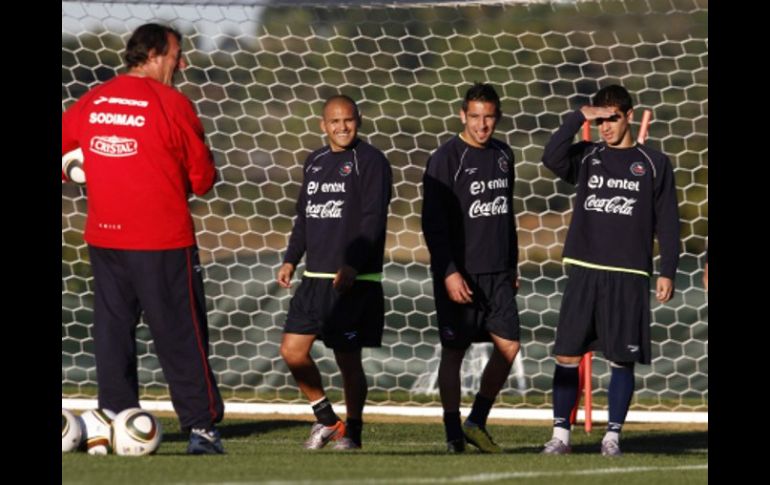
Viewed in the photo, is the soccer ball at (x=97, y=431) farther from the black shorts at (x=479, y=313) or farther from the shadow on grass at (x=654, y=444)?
the shadow on grass at (x=654, y=444)

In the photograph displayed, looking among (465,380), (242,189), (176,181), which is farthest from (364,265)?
(242,189)

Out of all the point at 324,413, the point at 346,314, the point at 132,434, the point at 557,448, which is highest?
the point at 346,314

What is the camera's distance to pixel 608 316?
8211 millimetres

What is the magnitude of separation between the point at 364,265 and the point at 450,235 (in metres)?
0.47

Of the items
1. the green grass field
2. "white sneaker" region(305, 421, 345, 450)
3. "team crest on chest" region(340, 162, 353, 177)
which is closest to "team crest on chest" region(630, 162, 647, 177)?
the green grass field

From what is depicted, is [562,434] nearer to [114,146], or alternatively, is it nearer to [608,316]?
[608,316]

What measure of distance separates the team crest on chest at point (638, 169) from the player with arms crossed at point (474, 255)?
75 cm

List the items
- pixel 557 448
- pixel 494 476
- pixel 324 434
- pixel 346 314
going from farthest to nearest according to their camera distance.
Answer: pixel 324 434 → pixel 346 314 → pixel 557 448 → pixel 494 476

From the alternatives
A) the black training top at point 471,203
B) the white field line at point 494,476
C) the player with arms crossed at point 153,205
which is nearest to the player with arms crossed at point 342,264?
the black training top at point 471,203

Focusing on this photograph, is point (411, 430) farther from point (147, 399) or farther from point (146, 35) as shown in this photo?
point (146, 35)

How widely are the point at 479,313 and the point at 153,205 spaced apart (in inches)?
87.7

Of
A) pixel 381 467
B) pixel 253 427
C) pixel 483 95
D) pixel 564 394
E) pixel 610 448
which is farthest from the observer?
pixel 253 427

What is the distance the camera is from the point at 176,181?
708cm

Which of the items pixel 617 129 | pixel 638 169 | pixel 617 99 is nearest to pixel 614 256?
pixel 638 169
